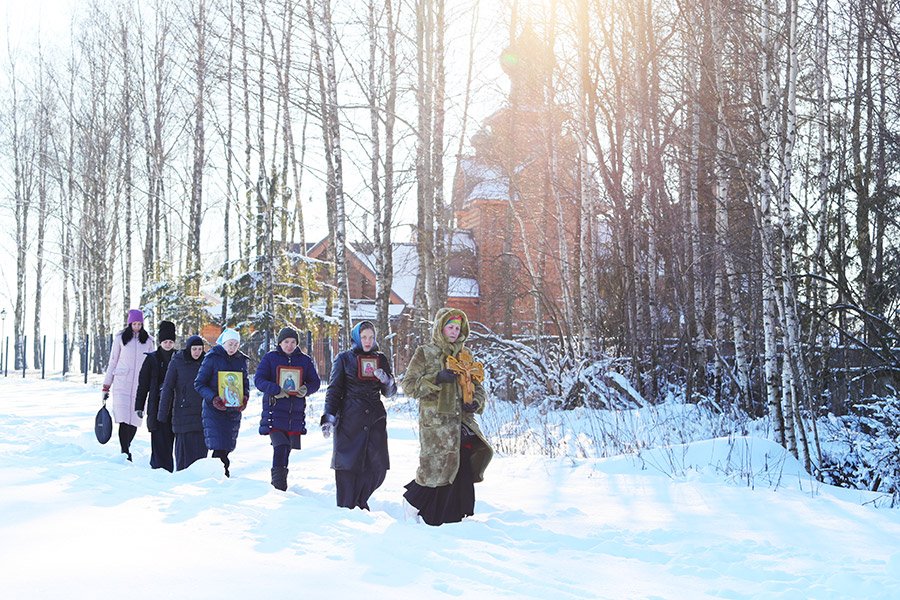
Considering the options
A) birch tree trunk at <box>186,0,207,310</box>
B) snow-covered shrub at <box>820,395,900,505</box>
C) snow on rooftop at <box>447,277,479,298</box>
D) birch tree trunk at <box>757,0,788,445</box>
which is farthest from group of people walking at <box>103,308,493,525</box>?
snow on rooftop at <box>447,277,479,298</box>

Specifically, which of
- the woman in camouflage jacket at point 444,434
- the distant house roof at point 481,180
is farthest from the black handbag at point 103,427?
the distant house roof at point 481,180

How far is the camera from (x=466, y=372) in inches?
233

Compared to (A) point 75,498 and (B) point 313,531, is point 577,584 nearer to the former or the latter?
(B) point 313,531

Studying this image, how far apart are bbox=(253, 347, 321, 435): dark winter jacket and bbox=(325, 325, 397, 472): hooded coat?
0.72m

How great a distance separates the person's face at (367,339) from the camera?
6484mm

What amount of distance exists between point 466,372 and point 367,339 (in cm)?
102

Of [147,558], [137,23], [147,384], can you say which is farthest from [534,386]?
[137,23]

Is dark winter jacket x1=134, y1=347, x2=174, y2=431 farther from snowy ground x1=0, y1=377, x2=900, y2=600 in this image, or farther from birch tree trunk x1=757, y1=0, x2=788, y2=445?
birch tree trunk x1=757, y1=0, x2=788, y2=445

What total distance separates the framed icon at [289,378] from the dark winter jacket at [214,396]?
53 centimetres

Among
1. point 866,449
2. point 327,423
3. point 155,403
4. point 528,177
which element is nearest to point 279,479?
point 327,423

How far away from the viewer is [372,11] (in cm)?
1691

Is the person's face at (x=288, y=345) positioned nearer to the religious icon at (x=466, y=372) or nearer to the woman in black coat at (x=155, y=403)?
the woman in black coat at (x=155, y=403)

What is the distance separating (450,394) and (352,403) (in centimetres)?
104

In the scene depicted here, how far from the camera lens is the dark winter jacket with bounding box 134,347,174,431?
8.21 m
